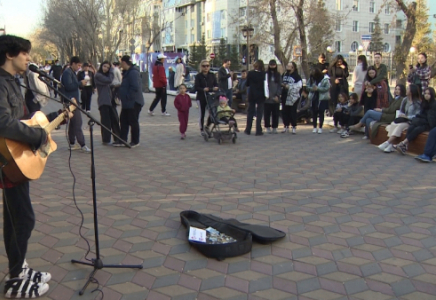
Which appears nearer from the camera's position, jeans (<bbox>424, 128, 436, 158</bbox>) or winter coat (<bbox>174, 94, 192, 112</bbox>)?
jeans (<bbox>424, 128, 436, 158</bbox>)

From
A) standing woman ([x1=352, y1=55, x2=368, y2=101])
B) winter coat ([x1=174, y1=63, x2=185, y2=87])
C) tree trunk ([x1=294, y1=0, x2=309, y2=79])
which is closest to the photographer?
standing woman ([x1=352, y1=55, x2=368, y2=101])

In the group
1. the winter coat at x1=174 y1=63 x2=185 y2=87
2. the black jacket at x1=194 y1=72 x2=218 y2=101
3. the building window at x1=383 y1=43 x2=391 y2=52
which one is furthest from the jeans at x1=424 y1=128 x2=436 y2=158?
the building window at x1=383 y1=43 x2=391 y2=52

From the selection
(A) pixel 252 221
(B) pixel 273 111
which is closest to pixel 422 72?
(B) pixel 273 111

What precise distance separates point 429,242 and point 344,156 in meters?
4.24

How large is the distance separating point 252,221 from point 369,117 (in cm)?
647

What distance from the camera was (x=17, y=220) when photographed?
3.29 meters

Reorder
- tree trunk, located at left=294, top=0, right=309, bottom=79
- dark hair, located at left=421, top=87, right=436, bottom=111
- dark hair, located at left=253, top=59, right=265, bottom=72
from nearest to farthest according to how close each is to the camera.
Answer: dark hair, located at left=421, top=87, right=436, bottom=111 → dark hair, located at left=253, top=59, right=265, bottom=72 → tree trunk, located at left=294, top=0, right=309, bottom=79

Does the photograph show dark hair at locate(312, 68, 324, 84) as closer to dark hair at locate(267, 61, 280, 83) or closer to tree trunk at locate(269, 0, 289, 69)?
dark hair at locate(267, 61, 280, 83)

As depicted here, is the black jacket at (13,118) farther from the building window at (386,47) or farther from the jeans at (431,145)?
the building window at (386,47)

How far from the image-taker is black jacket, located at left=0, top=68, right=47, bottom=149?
2971mm

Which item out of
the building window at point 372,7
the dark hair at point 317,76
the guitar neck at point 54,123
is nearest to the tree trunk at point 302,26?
the dark hair at point 317,76

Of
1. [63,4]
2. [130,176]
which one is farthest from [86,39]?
[130,176]

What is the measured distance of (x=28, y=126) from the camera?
3.10m

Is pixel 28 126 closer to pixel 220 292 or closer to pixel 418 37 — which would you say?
pixel 220 292
